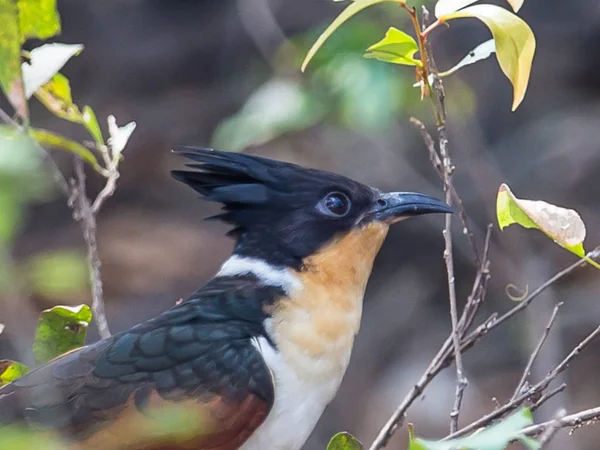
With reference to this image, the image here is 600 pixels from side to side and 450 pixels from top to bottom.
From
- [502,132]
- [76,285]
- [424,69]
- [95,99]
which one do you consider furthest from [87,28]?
[76,285]

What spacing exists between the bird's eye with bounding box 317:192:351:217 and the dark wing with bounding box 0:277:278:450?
319mm

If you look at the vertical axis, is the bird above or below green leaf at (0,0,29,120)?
below

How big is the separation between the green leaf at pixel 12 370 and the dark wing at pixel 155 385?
30mm

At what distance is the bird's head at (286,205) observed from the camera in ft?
Answer: 7.46

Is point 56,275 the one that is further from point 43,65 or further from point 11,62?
point 43,65

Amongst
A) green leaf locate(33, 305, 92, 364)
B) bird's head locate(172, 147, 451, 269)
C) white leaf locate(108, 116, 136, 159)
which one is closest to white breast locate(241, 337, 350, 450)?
bird's head locate(172, 147, 451, 269)

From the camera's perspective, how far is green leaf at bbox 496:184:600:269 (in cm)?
152

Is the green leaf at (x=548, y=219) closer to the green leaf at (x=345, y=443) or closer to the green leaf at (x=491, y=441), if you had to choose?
the green leaf at (x=491, y=441)

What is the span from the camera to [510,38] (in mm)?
1623

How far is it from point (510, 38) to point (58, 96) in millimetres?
1066

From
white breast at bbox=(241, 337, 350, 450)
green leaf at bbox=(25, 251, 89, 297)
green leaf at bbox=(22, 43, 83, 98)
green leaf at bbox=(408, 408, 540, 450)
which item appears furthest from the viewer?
white breast at bbox=(241, 337, 350, 450)

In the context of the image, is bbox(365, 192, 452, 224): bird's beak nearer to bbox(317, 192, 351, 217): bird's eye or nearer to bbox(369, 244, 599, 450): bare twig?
bbox(317, 192, 351, 217): bird's eye

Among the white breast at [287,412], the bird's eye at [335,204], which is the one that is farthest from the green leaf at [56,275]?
the bird's eye at [335,204]

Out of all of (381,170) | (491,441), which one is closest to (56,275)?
(491,441)
